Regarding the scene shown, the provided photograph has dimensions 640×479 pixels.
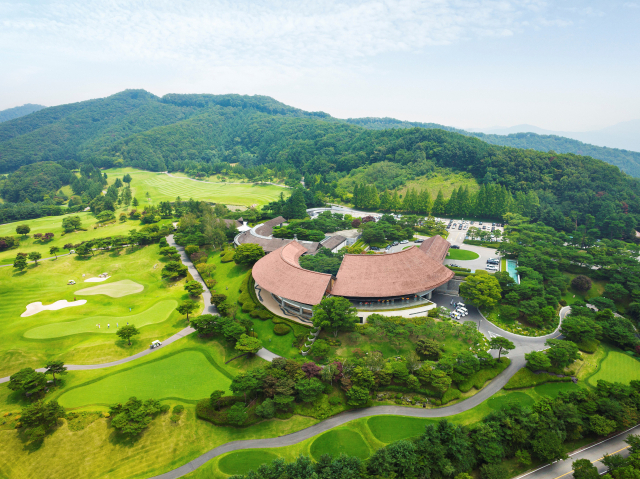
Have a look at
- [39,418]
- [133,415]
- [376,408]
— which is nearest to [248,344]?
[133,415]

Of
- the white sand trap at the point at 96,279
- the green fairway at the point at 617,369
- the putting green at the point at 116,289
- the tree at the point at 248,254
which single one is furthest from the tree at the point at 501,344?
the white sand trap at the point at 96,279

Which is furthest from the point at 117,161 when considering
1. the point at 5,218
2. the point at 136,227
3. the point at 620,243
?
the point at 620,243

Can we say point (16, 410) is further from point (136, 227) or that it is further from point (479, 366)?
point (136, 227)

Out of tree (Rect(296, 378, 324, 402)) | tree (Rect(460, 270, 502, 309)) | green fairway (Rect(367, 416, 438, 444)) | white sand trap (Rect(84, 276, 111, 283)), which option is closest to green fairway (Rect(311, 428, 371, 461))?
green fairway (Rect(367, 416, 438, 444))

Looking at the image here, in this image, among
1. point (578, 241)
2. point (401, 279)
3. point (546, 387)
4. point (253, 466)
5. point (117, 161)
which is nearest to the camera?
→ point (253, 466)

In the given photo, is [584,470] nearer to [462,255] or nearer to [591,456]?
[591,456]

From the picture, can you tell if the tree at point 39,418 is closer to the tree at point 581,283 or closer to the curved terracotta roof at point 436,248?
the curved terracotta roof at point 436,248

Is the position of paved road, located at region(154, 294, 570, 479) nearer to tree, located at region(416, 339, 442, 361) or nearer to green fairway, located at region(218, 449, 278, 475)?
green fairway, located at region(218, 449, 278, 475)

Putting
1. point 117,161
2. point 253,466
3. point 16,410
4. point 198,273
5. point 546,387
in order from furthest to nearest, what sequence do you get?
1. point 117,161
2. point 198,273
3. point 546,387
4. point 16,410
5. point 253,466
